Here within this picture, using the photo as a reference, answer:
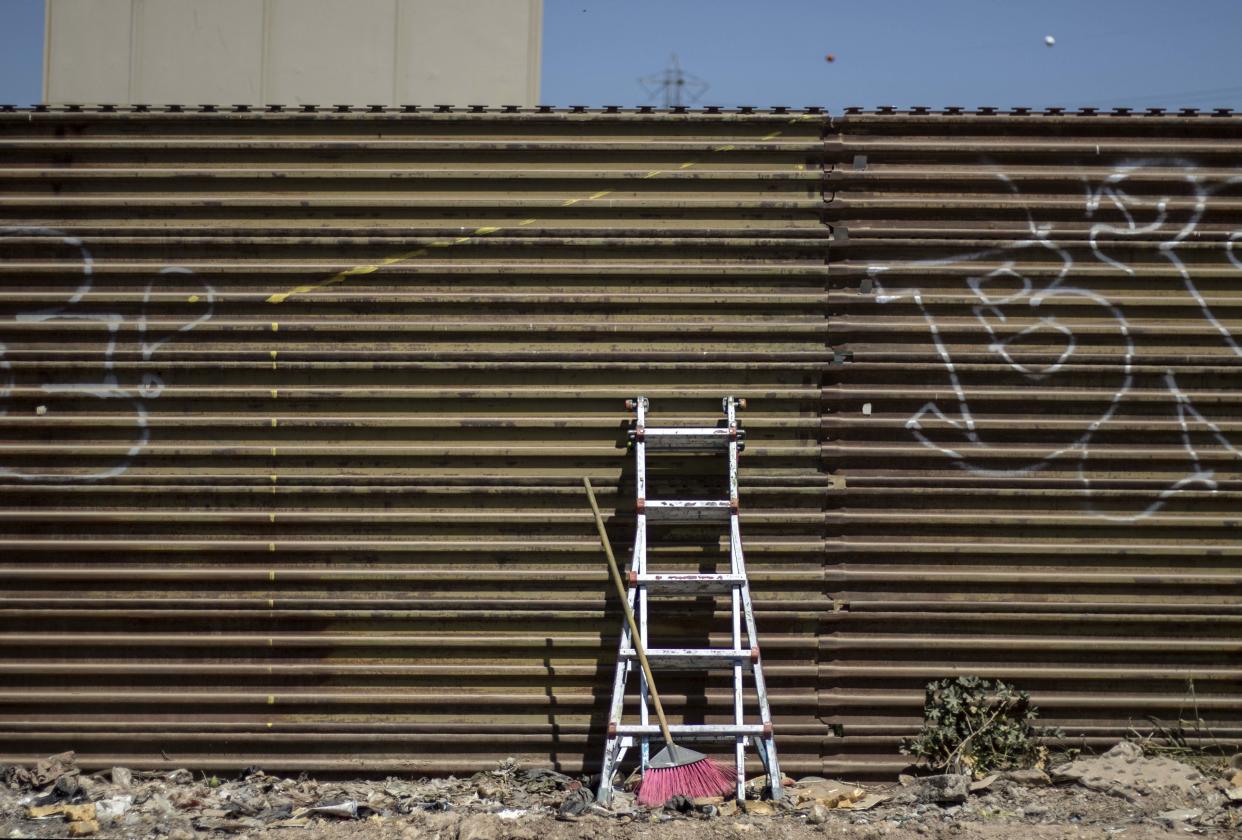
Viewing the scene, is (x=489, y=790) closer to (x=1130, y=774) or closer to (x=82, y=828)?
(x=82, y=828)

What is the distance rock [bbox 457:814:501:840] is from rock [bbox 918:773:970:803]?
82.3 inches

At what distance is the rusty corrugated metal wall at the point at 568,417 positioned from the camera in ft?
20.2

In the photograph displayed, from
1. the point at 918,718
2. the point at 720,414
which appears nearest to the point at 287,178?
the point at 720,414

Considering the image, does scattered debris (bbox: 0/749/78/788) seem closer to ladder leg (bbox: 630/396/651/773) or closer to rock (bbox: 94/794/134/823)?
rock (bbox: 94/794/134/823)

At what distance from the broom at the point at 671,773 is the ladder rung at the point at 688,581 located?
190mm

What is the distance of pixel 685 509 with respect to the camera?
5902 mm

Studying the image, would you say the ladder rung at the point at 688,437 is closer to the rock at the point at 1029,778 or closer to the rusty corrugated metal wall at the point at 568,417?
the rusty corrugated metal wall at the point at 568,417

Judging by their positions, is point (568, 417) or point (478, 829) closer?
point (478, 829)

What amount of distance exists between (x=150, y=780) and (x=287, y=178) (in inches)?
128

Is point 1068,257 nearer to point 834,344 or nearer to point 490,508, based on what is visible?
point 834,344

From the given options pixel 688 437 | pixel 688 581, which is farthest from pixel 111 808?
pixel 688 437

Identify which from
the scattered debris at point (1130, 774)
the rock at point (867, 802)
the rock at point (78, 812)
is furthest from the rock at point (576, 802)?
the scattered debris at point (1130, 774)

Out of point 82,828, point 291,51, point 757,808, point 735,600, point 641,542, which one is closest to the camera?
point 82,828

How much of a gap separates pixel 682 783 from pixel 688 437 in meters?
1.71
